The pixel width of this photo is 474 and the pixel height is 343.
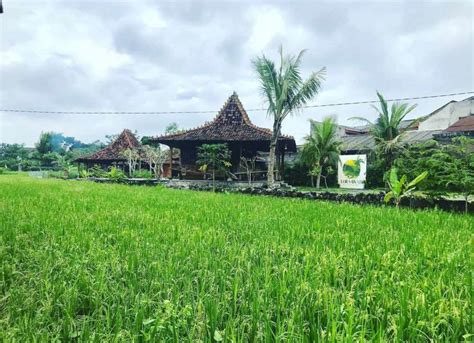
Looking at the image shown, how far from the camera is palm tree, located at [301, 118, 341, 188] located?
61.8 ft

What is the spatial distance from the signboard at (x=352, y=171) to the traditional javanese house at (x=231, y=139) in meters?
2.88

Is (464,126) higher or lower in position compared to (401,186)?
higher

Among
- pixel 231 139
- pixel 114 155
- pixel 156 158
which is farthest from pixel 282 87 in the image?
pixel 114 155

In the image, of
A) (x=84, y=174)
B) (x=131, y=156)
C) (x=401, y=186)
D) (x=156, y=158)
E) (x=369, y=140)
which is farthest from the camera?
(x=131, y=156)

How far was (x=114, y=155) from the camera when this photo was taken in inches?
1061

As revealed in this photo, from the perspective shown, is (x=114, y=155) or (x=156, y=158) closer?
(x=156, y=158)

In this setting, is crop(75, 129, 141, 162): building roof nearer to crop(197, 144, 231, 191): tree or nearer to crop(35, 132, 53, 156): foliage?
crop(197, 144, 231, 191): tree

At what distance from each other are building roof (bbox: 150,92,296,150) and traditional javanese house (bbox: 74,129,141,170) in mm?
10205

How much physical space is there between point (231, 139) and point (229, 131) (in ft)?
4.10

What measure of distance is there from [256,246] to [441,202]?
635 centimetres

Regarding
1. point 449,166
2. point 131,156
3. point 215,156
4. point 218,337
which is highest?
point 131,156

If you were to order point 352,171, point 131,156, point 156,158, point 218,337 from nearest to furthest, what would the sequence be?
point 218,337 < point 352,171 < point 156,158 < point 131,156

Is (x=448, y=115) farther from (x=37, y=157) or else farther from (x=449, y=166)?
(x=37, y=157)

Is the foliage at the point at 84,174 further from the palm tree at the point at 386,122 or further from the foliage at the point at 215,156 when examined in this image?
the palm tree at the point at 386,122
